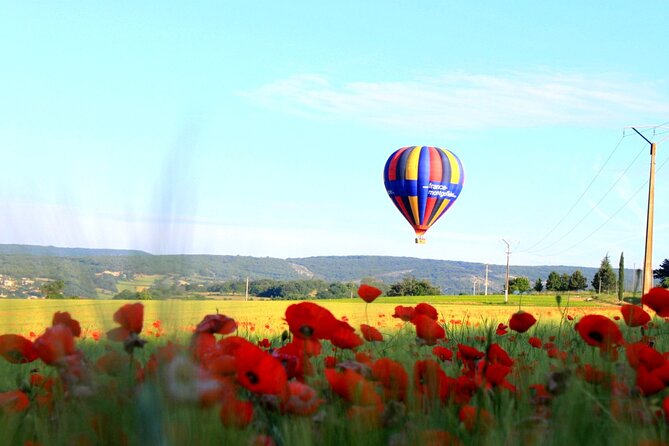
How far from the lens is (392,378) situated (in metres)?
1.75

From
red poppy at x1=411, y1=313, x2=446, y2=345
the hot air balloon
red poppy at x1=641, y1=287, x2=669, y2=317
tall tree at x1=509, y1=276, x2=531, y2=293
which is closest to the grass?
red poppy at x1=411, y1=313, x2=446, y2=345

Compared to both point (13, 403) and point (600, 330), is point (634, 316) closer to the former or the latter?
point (600, 330)

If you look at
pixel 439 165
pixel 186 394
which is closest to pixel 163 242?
pixel 186 394

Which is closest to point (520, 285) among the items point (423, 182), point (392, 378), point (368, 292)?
point (368, 292)

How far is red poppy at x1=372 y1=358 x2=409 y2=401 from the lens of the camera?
5.73 feet

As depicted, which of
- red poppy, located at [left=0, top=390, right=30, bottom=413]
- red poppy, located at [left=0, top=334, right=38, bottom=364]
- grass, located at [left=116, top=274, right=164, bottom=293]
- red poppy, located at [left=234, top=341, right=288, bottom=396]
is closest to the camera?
grass, located at [left=116, top=274, right=164, bottom=293]

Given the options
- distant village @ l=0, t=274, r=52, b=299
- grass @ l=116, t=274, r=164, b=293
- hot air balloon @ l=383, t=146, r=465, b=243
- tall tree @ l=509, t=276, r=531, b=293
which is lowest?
tall tree @ l=509, t=276, r=531, b=293

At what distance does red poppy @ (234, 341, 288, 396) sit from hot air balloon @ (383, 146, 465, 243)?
33.9m

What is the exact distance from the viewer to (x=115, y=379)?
162cm

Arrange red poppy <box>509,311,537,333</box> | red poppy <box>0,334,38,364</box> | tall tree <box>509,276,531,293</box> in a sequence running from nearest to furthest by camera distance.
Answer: red poppy <box>0,334,38,364</box> < red poppy <box>509,311,537,333</box> < tall tree <box>509,276,531,293</box>

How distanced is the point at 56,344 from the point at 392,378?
762 millimetres

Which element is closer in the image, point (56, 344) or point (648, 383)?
point (56, 344)

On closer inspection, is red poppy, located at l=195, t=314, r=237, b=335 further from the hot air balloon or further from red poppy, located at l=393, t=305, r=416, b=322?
the hot air balloon

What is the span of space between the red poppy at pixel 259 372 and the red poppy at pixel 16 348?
0.59m
